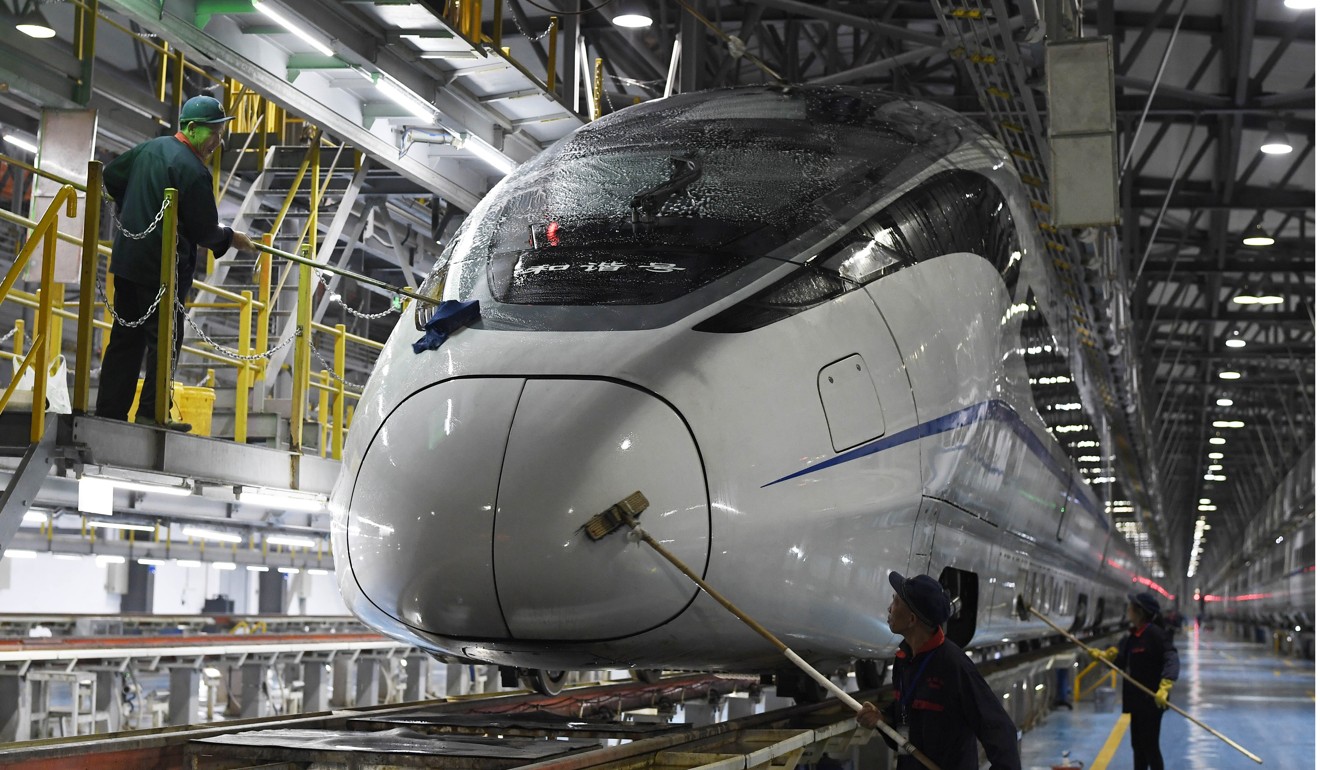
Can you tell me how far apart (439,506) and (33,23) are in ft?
22.2

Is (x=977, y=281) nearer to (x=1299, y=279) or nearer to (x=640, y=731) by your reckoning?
(x=640, y=731)

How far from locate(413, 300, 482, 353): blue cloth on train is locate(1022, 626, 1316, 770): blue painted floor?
→ 24.4ft

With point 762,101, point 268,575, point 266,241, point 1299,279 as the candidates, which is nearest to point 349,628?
point 268,575

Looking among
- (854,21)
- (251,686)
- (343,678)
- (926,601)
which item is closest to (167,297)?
(926,601)

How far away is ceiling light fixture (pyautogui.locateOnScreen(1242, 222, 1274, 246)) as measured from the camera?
79.7 ft

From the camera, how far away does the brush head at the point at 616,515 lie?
488 centimetres

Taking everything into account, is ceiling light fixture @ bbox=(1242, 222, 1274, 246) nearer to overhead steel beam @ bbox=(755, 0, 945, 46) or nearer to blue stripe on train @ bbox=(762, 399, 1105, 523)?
overhead steel beam @ bbox=(755, 0, 945, 46)

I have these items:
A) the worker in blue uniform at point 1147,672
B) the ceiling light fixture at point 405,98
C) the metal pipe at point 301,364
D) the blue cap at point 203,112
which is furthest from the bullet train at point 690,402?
the worker in blue uniform at point 1147,672

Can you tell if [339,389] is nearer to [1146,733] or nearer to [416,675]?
[416,675]

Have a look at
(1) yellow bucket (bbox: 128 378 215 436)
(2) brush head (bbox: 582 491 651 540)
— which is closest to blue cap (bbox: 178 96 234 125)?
(1) yellow bucket (bbox: 128 378 215 436)

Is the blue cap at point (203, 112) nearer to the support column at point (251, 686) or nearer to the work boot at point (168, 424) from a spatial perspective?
the work boot at point (168, 424)

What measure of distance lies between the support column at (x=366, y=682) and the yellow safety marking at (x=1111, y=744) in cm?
733

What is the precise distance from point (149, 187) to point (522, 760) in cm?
404

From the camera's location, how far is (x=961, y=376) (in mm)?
6684
